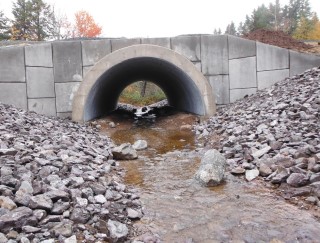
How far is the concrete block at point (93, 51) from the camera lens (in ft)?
30.8

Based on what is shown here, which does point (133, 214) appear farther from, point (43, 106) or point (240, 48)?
point (240, 48)

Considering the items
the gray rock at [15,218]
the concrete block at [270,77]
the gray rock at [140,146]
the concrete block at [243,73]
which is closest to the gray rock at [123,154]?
the gray rock at [140,146]

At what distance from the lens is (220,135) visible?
7328 millimetres

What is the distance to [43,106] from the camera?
9.32 meters

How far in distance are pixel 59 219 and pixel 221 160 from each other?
286cm

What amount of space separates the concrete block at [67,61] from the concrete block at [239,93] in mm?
5090

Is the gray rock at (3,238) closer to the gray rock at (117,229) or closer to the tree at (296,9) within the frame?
the gray rock at (117,229)

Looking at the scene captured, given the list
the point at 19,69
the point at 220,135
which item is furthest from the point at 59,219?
the point at 19,69

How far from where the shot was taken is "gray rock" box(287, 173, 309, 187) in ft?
13.1

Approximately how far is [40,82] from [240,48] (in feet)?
21.7

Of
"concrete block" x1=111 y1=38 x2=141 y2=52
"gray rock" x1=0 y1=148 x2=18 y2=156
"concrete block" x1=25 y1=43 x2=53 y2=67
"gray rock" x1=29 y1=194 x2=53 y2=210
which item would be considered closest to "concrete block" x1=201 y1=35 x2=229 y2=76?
"concrete block" x1=111 y1=38 x2=141 y2=52

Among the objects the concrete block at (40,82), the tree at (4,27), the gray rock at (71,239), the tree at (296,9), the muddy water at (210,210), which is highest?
the tree at (296,9)

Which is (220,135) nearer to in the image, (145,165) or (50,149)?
(145,165)

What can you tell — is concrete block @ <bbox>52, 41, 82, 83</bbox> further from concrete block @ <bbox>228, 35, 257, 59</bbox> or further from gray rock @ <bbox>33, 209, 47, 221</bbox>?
gray rock @ <bbox>33, 209, 47, 221</bbox>
